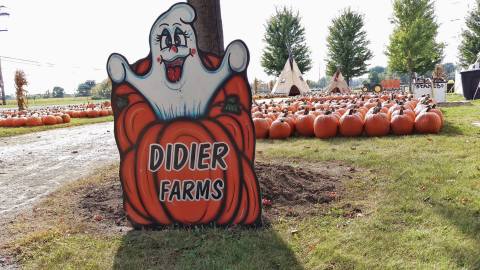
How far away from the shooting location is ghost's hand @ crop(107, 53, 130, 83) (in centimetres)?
397

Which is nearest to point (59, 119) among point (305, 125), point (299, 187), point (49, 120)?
point (49, 120)

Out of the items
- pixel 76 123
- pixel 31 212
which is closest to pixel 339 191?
pixel 31 212

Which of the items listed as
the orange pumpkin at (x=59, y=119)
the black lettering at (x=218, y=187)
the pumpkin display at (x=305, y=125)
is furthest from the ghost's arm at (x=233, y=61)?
the orange pumpkin at (x=59, y=119)

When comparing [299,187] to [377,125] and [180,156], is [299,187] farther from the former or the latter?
[377,125]

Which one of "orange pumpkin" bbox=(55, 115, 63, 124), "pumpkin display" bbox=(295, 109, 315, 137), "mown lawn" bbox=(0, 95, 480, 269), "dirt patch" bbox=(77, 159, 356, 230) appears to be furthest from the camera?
"orange pumpkin" bbox=(55, 115, 63, 124)

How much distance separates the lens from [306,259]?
3.34 meters

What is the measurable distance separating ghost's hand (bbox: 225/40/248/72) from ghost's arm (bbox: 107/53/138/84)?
35.8 inches

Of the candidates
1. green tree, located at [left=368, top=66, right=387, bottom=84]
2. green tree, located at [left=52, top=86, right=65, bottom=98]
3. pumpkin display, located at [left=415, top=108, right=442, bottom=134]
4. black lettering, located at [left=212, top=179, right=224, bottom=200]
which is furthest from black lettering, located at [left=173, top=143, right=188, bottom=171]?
green tree, located at [left=52, top=86, right=65, bottom=98]

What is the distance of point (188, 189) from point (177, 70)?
1.13m

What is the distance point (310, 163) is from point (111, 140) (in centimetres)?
667

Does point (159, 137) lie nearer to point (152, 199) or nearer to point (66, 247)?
point (152, 199)

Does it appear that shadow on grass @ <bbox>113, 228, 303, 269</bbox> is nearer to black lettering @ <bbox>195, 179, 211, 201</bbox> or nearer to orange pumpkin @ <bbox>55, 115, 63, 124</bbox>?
black lettering @ <bbox>195, 179, 211, 201</bbox>

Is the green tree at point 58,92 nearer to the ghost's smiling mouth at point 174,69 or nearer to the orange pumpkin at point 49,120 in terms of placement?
the orange pumpkin at point 49,120

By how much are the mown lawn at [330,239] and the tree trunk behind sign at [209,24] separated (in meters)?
2.08
